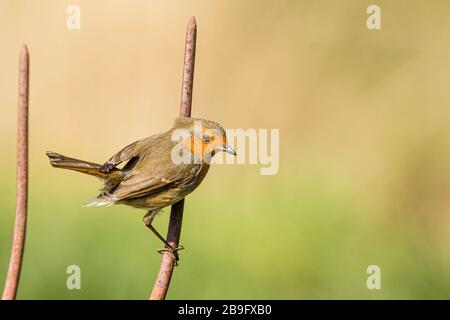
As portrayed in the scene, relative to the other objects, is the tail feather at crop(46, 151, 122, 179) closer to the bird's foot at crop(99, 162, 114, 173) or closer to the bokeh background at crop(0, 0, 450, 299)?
the bird's foot at crop(99, 162, 114, 173)

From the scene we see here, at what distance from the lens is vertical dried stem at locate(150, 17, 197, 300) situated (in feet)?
4.69

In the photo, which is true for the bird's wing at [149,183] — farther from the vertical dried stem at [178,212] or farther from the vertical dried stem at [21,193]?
the vertical dried stem at [21,193]

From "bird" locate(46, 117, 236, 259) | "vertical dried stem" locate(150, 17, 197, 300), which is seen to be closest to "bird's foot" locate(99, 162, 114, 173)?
"bird" locate(46, 117, 236, 259)

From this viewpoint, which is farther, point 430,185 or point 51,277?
A: point 430,185

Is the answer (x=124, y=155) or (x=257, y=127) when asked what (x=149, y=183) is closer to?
(x=124, y=155)

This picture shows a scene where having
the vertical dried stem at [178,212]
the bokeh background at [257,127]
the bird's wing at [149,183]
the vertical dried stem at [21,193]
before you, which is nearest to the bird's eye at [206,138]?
the bird's wing at [149,183]

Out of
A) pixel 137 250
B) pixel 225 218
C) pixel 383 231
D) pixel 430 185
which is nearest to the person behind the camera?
pixel 137 250

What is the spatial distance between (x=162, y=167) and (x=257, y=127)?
78.3 inches

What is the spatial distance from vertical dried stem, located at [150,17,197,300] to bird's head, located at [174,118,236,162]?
58 cm

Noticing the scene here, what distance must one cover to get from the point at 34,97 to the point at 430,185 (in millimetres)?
2811

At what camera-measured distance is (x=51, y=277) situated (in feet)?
11.3

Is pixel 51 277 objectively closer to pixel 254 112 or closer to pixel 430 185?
pixel 254 112

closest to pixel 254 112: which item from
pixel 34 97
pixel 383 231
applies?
pixel 383 231

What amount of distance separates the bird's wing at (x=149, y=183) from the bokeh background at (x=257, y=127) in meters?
0.84
